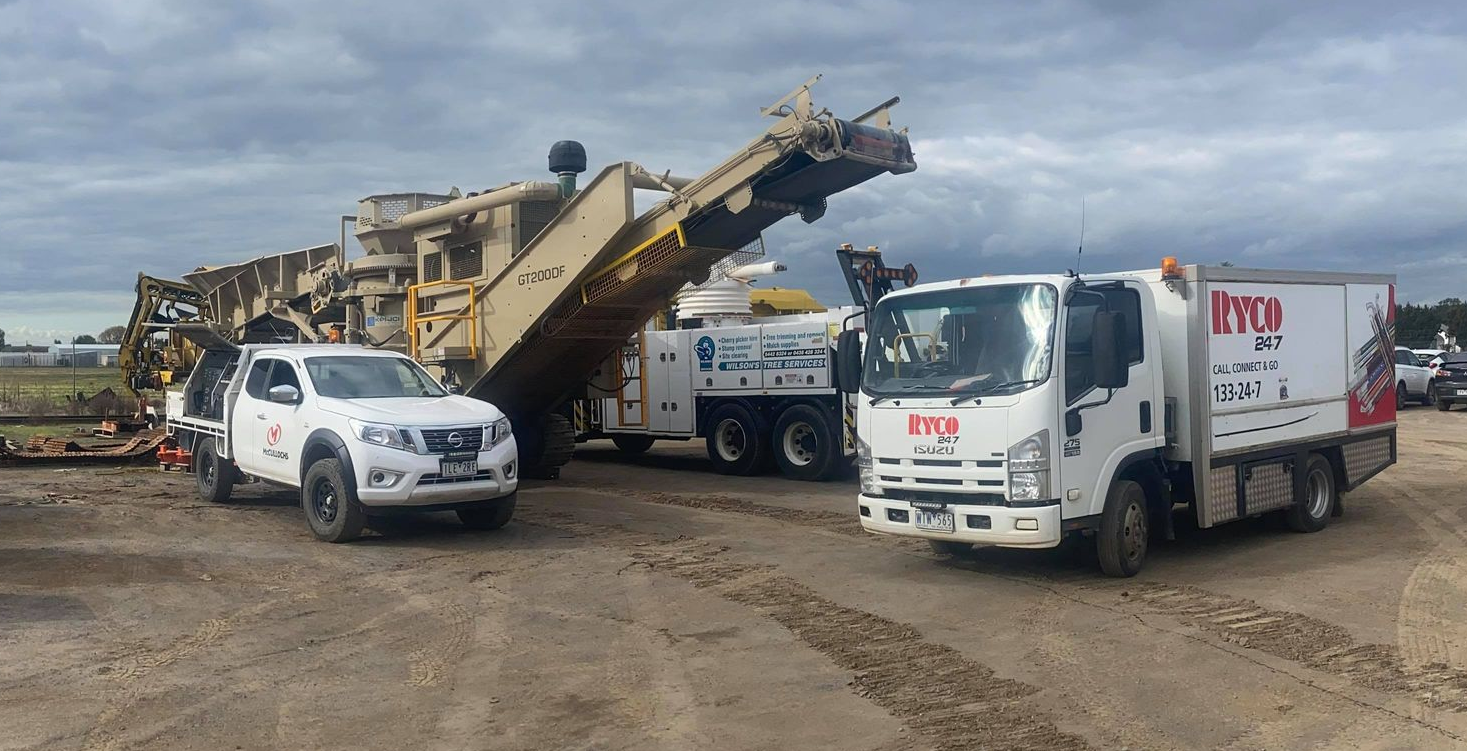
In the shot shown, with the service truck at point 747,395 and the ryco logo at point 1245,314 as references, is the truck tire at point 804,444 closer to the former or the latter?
the service truck at point 747,395

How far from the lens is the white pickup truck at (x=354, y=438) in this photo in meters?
10.5

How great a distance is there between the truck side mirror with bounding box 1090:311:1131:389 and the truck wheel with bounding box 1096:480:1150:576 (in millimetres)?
949

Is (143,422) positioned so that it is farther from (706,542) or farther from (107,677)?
(107,677)

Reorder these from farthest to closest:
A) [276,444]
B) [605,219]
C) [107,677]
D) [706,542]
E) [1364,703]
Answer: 1. [605,219]
2. [276,444]
3. [706,542]
4. [107,677]
5. [1364,703]

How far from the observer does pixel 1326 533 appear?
11.3 meters

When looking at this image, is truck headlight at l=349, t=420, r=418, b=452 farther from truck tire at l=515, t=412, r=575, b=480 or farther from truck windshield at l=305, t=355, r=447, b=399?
truck tire at l=515, t=412, r=575, b=480

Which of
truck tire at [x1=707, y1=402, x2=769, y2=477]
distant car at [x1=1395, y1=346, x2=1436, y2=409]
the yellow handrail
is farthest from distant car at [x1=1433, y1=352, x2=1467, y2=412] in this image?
the yellow handrail

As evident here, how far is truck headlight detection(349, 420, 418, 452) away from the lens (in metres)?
10.5

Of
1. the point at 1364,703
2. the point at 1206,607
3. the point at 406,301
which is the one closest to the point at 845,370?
the point at 1206,607

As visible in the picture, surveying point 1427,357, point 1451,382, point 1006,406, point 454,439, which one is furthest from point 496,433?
point 1427,357

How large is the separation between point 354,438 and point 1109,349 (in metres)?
6.58

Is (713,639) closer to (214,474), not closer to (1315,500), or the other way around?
(1315,500)

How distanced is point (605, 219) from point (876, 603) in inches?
265

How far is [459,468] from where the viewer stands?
35.3ft
